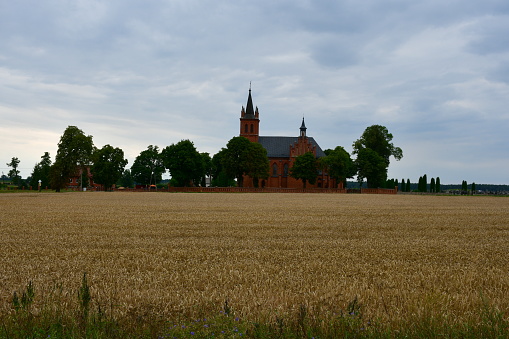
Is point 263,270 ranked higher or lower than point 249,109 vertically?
lower

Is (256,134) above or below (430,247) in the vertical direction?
above

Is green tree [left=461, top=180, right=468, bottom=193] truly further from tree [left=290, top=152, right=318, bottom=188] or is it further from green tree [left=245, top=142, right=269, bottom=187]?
green tree [left=245, top=142, right=269, bottom=187]

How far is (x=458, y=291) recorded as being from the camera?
648 centimetres

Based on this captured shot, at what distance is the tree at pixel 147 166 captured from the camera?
399 feet

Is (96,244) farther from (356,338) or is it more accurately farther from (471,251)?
(471,251)

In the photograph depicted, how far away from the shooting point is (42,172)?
123000mm

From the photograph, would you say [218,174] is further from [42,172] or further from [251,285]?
[251,285]

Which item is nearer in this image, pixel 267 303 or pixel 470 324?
pixel 470 324

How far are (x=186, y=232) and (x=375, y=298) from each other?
29.7 feet

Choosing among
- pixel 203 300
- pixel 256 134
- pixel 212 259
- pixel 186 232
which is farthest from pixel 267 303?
pixel 256 134

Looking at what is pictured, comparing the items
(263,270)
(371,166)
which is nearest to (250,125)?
(371,166)

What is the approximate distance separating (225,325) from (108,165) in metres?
103

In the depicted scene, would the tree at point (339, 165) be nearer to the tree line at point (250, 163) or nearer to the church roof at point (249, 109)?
the tree line at point (250, 163)

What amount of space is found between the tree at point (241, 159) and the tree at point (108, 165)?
25.3m
